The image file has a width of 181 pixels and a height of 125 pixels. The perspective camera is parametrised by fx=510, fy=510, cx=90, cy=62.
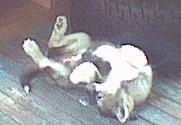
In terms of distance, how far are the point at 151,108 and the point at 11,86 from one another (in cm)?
41

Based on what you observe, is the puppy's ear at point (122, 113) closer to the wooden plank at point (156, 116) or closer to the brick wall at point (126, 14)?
the wooden plank at point (156, 116)

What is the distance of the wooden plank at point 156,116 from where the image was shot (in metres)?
1.34

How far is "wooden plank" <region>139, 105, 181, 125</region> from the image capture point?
1339mm

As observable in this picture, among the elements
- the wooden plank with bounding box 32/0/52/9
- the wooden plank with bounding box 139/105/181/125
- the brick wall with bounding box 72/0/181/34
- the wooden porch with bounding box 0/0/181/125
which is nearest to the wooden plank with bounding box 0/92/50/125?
the wooden porch with bounding box 0/0/181/125

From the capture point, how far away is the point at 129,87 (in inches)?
53.7

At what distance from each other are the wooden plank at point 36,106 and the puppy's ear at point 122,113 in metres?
0.10

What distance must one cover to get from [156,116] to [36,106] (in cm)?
33

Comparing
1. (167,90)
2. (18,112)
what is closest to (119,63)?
(167,90)

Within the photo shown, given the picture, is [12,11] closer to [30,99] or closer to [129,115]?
[30,99]

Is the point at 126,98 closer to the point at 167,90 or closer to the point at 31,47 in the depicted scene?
the point at 167,90

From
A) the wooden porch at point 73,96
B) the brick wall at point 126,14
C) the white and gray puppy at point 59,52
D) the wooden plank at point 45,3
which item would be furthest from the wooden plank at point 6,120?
Answer: the wooden plank at point 45,3

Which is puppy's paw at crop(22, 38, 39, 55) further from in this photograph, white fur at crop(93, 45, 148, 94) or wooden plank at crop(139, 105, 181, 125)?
wooden plank at crop(139, 105, 181, 125)

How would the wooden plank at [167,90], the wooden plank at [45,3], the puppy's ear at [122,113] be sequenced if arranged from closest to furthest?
the puppy's ear at [122,113] < the wooden plank at [167,90] < the wooden plank at [45,3]

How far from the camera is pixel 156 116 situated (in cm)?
136
